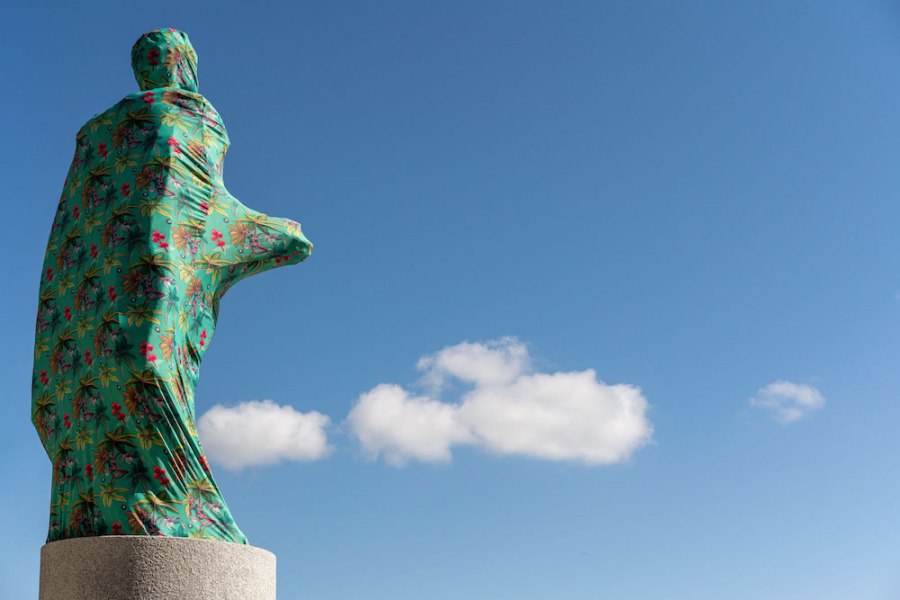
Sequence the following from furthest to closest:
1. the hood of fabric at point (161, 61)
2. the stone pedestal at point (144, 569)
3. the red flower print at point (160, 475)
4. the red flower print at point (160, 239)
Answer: the hood of fabric at point (161, 61) → the red flower print at point (160, 239) → the red flower print at point (160, 475) → the stone pedestal at point (144, 569)

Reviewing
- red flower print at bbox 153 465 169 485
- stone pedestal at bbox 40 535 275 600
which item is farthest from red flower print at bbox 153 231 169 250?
stone pedestal at bbox 40 535 275 600

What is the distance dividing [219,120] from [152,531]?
349 centimetres

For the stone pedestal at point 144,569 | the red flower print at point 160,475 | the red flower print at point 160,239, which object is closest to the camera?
the stone pedestal at point 144,569

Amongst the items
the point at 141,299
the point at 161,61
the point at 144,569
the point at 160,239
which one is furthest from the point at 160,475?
the point at 161,61

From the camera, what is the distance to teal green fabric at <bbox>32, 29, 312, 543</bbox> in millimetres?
7418

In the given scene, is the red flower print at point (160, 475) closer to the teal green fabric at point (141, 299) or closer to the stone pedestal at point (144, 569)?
the teal green fabric at point (141, 299)

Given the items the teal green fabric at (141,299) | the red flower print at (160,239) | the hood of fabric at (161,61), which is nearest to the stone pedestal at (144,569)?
the teal green fabric at (141,299)

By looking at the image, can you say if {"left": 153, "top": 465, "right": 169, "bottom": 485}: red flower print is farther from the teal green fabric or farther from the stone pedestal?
the stone pedestal

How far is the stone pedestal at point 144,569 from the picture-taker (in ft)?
22.8

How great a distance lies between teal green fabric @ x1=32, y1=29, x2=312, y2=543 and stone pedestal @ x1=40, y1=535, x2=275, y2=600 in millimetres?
233

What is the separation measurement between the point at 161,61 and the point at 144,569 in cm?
437

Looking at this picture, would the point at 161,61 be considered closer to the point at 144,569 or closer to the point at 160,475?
the point at 160,475

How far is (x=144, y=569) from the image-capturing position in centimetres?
695

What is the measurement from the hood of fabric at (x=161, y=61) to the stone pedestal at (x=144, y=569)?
156 inches
